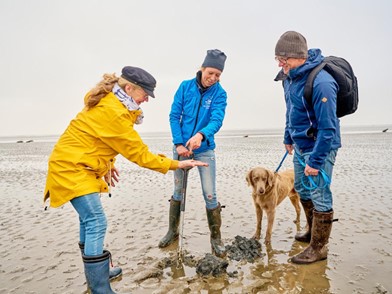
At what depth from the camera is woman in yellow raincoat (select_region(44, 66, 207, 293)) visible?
2.82 metres

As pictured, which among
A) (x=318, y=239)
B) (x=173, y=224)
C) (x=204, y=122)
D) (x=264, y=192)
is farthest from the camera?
(x=264, y=192)

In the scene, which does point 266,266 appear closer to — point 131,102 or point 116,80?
point 131,102

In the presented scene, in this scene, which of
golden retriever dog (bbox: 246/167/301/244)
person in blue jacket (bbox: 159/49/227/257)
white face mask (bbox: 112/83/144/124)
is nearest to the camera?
white face mask (bbox: 112/83/144/124)

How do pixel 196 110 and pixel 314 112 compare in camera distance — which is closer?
pixel 314 112

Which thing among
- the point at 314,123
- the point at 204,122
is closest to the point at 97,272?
the point at 204,122

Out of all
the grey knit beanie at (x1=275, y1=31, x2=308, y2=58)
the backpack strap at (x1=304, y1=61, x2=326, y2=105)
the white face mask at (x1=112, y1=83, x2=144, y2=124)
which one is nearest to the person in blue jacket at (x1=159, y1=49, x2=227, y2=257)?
the grey knit beanie at (x1=275, y1=31, x2=308, y2=58)

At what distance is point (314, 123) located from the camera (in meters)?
3.78

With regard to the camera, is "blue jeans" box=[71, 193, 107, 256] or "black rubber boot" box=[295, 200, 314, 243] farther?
"black rubber boot" box=[295, 200, 314, 243]

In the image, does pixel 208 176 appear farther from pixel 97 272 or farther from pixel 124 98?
pixel 97 272

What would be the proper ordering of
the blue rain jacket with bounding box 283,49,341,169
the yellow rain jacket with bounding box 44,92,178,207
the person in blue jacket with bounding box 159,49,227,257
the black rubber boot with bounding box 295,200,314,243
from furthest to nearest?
the black rubber boot with bounding box 295,200,314,243
the person in blue jacket with bounding box 159,49,227,257
the blue rain jacket with bounding box 283,49,341,169
the yellow rain jacket with bounding box 44,92,178,207

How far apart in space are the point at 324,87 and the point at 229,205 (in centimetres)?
442

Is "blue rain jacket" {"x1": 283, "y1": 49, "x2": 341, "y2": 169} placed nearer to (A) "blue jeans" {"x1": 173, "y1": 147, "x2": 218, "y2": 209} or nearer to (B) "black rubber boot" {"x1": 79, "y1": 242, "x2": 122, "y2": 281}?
(A) "blue jeans" {"x1": 173, "y1": 147, "x2": 218, "y2": 209}

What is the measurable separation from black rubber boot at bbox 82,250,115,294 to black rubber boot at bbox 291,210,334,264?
8.07 ft

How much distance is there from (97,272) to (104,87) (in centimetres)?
185
